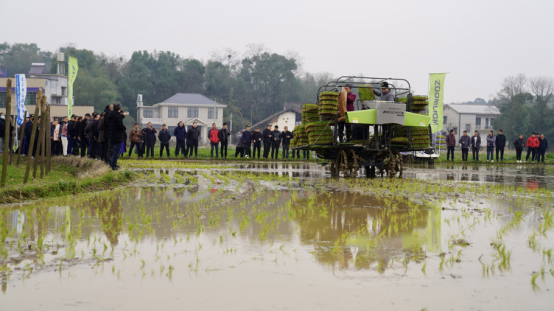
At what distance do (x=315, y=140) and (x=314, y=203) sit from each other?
570 centimetres

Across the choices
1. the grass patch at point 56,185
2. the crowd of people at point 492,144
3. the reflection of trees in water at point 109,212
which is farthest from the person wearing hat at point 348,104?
the crowd of people at point 492,144

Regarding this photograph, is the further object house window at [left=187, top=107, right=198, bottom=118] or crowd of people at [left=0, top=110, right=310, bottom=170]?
house window at [left=187, top=107, right=198, bottom=118]

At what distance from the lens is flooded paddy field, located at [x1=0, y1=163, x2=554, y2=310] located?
14.4 feet

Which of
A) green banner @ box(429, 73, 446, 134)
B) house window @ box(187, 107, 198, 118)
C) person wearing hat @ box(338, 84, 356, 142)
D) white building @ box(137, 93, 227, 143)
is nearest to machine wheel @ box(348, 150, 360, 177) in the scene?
person wearing hat @ box(338, 84, 356, 142)

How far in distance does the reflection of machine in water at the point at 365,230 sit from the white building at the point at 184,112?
68.1 metres

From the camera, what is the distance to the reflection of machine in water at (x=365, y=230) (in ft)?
19.0

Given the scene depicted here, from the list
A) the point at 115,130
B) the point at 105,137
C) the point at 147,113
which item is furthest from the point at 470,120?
the point at 115,130

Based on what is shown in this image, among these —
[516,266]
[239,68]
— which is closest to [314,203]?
[516,266]

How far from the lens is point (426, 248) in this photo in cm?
620

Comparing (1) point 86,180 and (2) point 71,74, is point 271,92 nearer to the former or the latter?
(2) point 71,74

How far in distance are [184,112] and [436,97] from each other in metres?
54.0

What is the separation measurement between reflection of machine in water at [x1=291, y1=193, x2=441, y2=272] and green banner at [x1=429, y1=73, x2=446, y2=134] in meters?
20.2

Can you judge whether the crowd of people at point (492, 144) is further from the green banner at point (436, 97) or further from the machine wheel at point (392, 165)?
the machine wheel at point (392, 165)

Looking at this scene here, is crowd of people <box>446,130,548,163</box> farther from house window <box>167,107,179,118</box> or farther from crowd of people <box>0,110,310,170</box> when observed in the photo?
house window <box>167,107,179,118</box>
